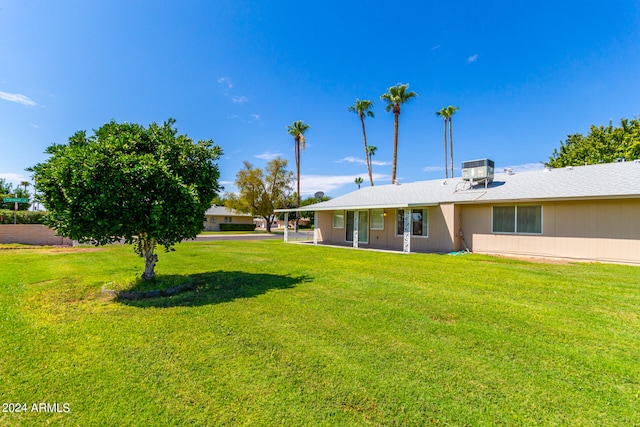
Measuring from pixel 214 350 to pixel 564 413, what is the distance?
3273 mm

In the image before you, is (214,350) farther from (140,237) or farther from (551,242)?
(551,242)

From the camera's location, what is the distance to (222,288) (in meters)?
6.27

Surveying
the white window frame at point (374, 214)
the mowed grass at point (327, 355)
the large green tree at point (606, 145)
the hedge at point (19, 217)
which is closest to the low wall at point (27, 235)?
the hedge at point (19, 217)

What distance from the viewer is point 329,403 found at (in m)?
2.39

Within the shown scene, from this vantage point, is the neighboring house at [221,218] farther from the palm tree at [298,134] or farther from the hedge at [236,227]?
the palm tree at [298,134]

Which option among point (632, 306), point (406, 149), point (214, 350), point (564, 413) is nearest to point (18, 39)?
point (214, 350)

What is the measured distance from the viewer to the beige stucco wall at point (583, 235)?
9773 millimetres

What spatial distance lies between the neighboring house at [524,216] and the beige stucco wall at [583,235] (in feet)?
0.07

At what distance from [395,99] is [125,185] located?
26.8 meters

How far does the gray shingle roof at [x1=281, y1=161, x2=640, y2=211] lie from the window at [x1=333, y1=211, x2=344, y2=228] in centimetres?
86

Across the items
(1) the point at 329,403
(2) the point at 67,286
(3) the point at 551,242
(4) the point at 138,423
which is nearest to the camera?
(4) the point at 138,423

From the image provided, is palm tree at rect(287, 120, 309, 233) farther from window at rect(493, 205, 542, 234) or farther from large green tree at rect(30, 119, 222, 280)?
large green tree at rect(30, 119, 222, 280)

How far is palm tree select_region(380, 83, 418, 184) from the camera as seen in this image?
27.4 m

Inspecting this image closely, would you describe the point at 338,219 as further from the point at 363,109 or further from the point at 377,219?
the point at 363,109
